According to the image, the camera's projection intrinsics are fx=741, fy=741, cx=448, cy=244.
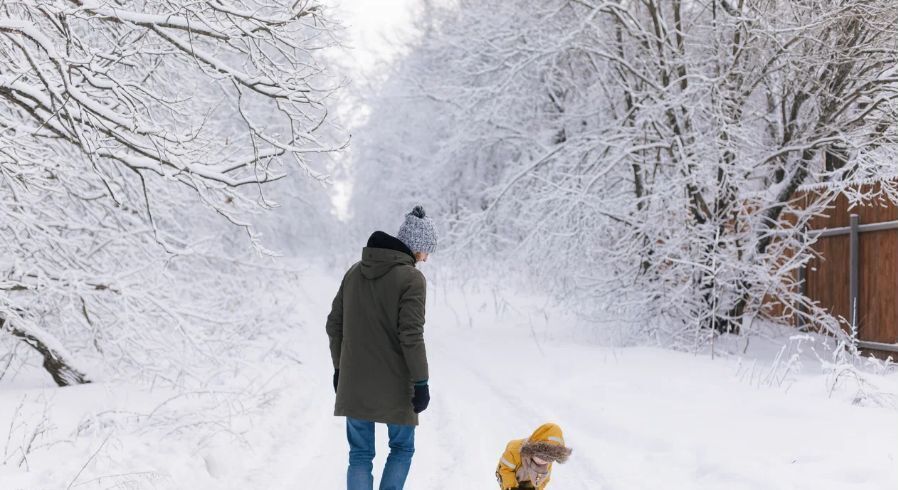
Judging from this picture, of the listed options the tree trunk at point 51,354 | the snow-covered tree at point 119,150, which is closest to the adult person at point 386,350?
the snow-covered tree at point 119,150

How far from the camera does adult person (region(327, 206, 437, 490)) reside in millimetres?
4020

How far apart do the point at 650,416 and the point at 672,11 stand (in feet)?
23.1

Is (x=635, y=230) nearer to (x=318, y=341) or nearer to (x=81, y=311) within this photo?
(x=318, y=341)

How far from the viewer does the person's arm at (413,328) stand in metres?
3.97

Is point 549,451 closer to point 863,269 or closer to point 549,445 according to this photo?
point 549,445

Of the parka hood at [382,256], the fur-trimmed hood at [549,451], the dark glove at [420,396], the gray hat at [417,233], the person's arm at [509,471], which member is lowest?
the person's arm at [509,471]

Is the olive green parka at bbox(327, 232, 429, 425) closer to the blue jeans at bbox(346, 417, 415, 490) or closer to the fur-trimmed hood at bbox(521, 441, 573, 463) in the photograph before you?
the blue jeans at bbox(346, 417, 415, 490)

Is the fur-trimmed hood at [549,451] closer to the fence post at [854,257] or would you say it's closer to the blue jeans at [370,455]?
Result: the blue jeans at [370,455]

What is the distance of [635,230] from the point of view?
10.6m

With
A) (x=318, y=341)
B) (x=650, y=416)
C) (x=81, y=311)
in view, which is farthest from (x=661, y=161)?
(x=81, y=311)

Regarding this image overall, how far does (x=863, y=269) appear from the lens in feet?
31.6

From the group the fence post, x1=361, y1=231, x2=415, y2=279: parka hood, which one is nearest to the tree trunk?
x1=361, y1=231, x2=415, y2=279: parka hood

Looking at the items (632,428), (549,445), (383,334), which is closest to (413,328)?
(383,334)

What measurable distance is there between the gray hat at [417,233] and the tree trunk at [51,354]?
12.1 ft
